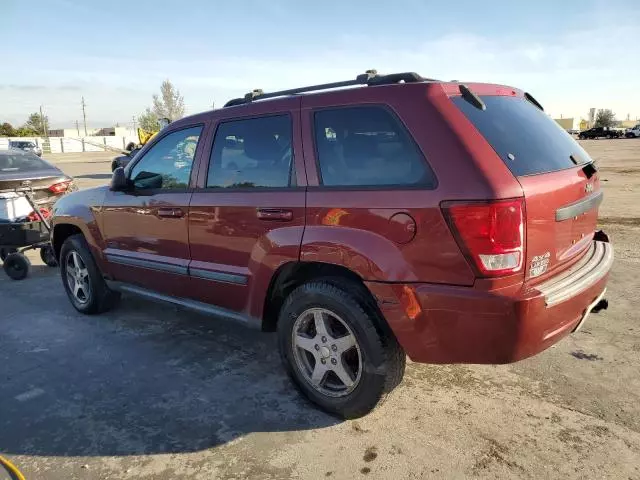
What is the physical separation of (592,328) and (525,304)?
228cm

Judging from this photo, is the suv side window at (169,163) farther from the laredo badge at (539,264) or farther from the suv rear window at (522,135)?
the laredo badge at (539,264)

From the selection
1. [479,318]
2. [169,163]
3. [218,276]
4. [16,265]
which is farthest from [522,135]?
[16,265]

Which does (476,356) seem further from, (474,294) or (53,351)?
(53,351)

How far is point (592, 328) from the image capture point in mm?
4219

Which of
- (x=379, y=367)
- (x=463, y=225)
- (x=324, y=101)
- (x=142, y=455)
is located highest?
(x=324, y=101)

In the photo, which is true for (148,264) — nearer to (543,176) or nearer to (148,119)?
(543,176)

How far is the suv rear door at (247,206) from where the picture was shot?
3.12 meters

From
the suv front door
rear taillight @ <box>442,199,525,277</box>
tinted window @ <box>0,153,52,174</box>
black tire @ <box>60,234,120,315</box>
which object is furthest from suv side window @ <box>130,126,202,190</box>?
tinted window @ <box>0,153,52,174</box>

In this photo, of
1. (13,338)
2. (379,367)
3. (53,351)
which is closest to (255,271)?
(379,367)

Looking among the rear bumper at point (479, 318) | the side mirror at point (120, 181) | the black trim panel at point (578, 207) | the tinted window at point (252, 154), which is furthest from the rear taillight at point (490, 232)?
the side mirror at point (120, 181)

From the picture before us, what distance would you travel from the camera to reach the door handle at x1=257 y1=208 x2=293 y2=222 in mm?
3068

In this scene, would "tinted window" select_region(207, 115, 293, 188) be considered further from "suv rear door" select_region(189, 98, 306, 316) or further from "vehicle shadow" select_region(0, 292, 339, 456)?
"vehicle shadow" select_region(0, 292, 339, 456)

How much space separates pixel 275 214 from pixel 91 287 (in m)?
2.72

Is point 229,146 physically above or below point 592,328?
above
